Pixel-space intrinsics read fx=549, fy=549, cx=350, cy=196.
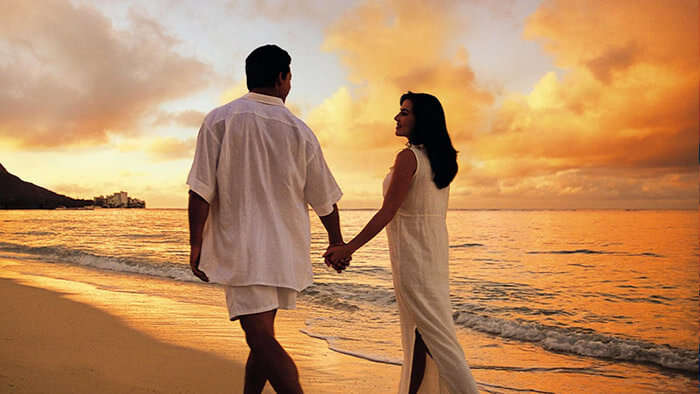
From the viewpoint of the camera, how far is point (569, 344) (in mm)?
7520

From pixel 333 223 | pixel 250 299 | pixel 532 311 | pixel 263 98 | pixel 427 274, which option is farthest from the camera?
pixel 532 311

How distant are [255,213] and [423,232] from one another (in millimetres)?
1086

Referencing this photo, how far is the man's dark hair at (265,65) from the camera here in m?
2.77

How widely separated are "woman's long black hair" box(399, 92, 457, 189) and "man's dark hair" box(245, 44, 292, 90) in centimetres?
88

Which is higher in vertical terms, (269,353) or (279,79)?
(279,79)

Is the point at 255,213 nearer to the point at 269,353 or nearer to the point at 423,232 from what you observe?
the point at 269,353

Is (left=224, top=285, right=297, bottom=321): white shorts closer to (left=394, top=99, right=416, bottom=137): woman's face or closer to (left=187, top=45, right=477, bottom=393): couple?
(left=187, top=45, right=477, bottom=393): couple

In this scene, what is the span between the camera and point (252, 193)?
8.67 ft

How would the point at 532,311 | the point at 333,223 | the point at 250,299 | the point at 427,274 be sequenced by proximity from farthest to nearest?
the point at 532,311 < the point at 427,274 < the point at 333,223 < the point at 250,299

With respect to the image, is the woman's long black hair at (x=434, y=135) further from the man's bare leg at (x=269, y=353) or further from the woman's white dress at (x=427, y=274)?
the man's bare leg at (x=269, y=353)

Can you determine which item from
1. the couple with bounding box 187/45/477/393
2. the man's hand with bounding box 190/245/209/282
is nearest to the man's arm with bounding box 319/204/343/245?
the couple with bounding box 187/45/477/393

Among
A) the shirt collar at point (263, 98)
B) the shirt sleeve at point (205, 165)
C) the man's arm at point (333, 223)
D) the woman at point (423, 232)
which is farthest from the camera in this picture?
the woman at point (423, 232)

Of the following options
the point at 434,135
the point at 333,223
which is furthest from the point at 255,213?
the point at 434,135

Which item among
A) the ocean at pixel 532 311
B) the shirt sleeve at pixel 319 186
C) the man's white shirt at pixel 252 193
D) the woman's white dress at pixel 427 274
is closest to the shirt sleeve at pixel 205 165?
the man's white shirt at pixel 252 193
